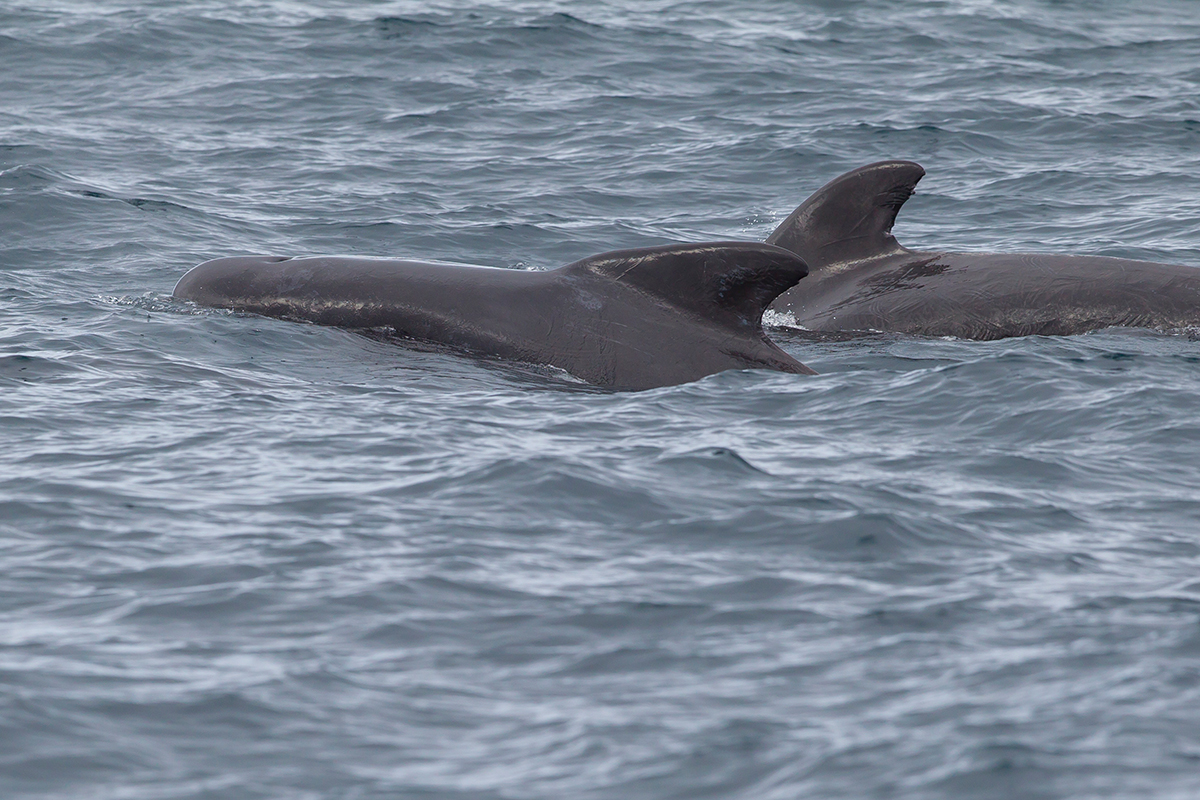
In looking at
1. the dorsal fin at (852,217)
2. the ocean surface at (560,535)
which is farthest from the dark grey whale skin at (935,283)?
the ocean surface at (560,535)

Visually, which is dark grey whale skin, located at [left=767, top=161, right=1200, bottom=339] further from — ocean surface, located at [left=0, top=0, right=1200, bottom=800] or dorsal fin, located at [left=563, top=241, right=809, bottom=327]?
dorsal fin, located at [left=563, top=241, right=809, bottom=327]

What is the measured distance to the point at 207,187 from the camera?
71.2 ft

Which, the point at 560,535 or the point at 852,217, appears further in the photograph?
the point at 852,217

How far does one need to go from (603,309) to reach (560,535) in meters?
3.76

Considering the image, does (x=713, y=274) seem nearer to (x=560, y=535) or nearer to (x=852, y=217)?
(x=560, y=535)

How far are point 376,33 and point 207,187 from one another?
9845mm

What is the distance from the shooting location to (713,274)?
12.4 meters

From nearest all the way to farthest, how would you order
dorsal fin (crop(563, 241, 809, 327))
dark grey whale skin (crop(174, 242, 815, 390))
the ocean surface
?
the ocean surface
dorsal fin (crop(563, 241, 809, 327))
dark grey whale skin (crop(174, 242, 815, 390))

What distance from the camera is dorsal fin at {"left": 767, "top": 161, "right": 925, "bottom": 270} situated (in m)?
15.3

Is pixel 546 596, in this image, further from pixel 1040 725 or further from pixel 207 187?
pixel 207 187

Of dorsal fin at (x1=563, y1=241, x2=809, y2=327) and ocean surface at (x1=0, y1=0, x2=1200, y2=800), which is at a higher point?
dorsal fin at (x1=563, y1=241, x2=809, y2=327)

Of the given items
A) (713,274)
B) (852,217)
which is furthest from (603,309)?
(852,217)

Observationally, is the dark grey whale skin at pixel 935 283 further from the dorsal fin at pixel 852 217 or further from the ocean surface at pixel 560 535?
the ocean surface at pixel 560 535

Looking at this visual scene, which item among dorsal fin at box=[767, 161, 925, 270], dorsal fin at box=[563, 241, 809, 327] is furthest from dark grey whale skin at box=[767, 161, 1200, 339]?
dorsal fin at box=[563, 241, 809, 327]
